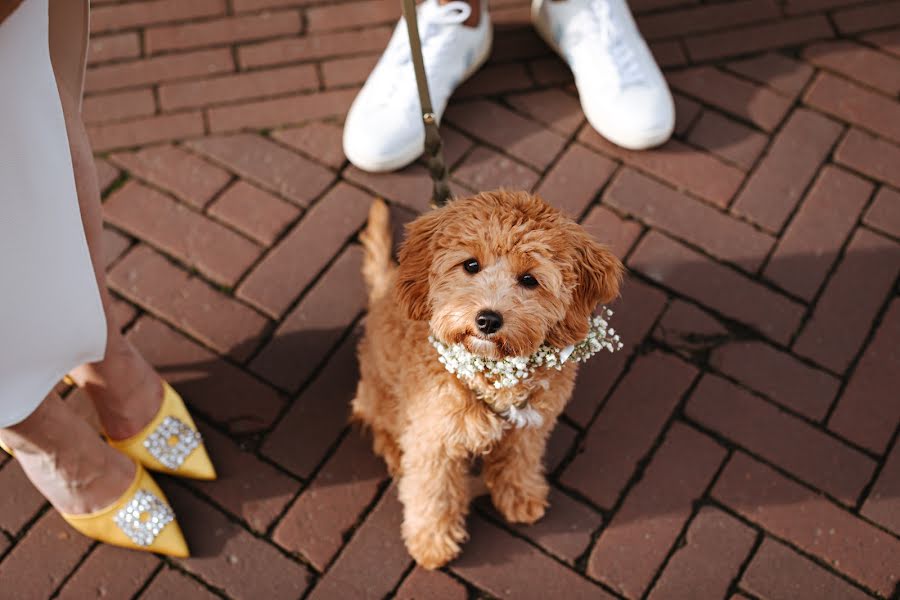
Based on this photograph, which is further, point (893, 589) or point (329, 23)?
point (329, 23)

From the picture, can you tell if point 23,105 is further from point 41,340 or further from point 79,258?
point 41,340

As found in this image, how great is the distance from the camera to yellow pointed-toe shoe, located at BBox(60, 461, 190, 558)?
2.62 metres

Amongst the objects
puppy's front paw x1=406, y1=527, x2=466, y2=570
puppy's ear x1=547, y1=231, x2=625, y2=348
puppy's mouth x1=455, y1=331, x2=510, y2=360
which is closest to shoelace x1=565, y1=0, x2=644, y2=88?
puppy's ear x1=547, y1=231, x2=625, y2=348

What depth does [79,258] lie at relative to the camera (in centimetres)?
218

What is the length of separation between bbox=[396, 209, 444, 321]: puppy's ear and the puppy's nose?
0.23 metres

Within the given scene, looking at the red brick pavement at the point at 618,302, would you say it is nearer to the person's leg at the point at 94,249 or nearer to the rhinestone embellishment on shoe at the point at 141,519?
the rhinestone embellishment on shoe at the point at 141,519

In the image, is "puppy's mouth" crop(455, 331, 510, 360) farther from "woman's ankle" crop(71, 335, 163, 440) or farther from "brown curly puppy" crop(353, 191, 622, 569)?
"woman's ankle" crop(71, 335, 163, 440)

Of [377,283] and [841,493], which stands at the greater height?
[377,283]

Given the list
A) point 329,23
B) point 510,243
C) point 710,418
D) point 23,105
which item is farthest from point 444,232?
point 329,23

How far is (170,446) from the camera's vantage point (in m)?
2.77

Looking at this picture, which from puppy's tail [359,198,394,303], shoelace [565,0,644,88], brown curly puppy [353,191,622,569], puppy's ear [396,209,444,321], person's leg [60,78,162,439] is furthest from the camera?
shoelace [565,0,644,88]

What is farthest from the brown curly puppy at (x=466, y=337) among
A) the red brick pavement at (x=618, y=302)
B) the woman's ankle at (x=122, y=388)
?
the woman's ankle at (x=122, y=388)

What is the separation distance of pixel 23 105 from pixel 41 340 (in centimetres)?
61

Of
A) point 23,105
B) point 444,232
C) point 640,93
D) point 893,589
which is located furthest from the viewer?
point 640,93
